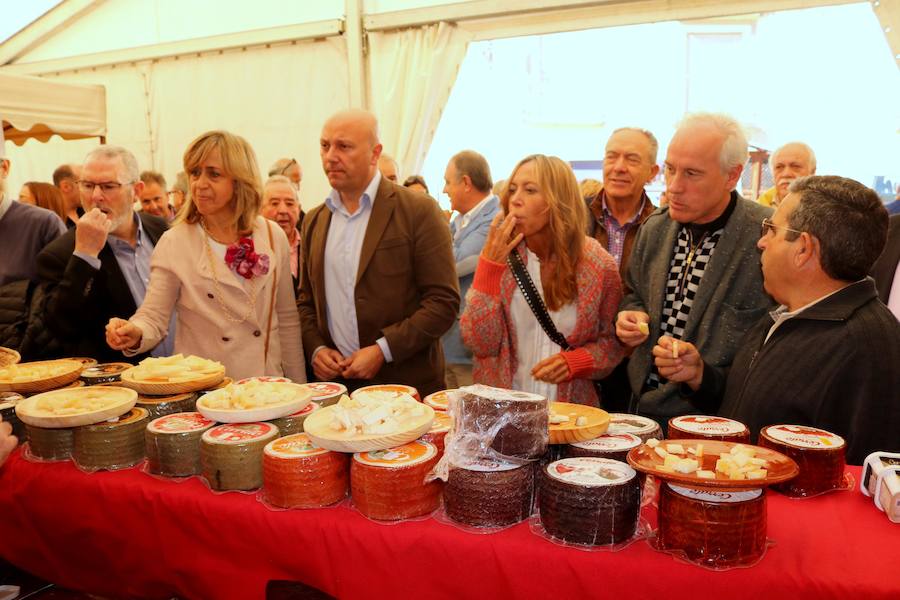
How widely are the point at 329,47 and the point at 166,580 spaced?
18.8 feet

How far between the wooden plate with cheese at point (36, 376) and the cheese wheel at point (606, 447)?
5.55ft

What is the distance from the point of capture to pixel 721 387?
2.14 m

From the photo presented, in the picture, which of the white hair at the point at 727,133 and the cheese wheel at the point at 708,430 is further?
the white hair at the point at 727,133

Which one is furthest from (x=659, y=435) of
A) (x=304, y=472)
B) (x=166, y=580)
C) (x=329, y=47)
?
(x=329, y=47)

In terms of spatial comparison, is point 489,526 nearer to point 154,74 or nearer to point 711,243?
point 711,243

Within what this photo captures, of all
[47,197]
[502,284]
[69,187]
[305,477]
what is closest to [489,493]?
[305,477]

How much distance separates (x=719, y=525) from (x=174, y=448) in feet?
4.23

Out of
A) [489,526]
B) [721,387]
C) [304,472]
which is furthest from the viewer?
[721,387]

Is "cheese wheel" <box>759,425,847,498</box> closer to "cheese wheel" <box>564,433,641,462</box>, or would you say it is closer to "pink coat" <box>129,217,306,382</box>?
"cheese wheel" <box>564,433,641,462</box>

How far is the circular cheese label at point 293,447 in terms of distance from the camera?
150 centimetres

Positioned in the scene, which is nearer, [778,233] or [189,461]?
[189,461]

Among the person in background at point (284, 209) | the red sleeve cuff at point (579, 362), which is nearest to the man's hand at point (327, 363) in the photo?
the red sleeve cuff at point (579, 362)

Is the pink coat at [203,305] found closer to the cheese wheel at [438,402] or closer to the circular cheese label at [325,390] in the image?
the circular cheese label at [325,390]

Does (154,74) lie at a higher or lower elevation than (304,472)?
higher
